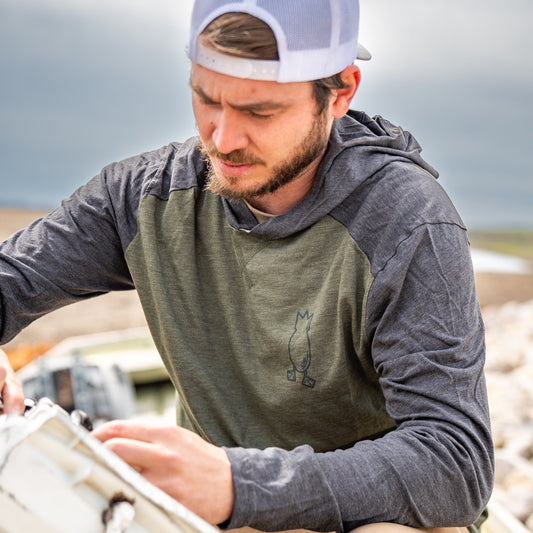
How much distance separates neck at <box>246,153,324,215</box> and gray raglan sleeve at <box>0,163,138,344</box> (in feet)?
1.10

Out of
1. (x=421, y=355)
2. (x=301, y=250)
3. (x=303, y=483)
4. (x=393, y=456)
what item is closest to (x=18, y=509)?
(x=303, y=483)

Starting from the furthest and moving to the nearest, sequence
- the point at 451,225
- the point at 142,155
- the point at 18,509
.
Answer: the point at 142,155 < the point at 451,225 < the point at 18,509

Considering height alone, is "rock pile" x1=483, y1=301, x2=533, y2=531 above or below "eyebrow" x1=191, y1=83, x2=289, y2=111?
below

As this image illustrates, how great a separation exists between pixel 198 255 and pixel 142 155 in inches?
13.6

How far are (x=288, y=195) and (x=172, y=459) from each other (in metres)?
0.77

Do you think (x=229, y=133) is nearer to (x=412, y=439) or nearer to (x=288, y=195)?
(x=288, y=195)

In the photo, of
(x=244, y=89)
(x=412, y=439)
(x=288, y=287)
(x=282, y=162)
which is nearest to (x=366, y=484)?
(x=412, y=439)

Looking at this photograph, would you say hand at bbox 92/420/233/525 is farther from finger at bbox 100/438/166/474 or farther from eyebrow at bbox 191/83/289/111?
eyebrow at bbox 191/83/289/111

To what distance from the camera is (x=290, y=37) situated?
1.39 metres

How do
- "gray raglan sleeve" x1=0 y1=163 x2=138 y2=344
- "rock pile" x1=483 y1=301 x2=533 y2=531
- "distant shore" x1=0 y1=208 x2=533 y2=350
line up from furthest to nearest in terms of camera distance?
"distant shore" x1=0 y1=208 x2=533 y2=350, "rock pile" x1=483 y1=301 x2=533 y2=531, "gray raglan sleeve" x1=0 y1=163 x2=138 y2=344

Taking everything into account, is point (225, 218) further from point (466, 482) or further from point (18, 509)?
point (18, 509)

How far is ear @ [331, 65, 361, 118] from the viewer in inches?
61.2

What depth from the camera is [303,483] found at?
1.16 m

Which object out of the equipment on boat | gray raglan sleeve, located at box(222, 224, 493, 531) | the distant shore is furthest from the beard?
the distant shore
